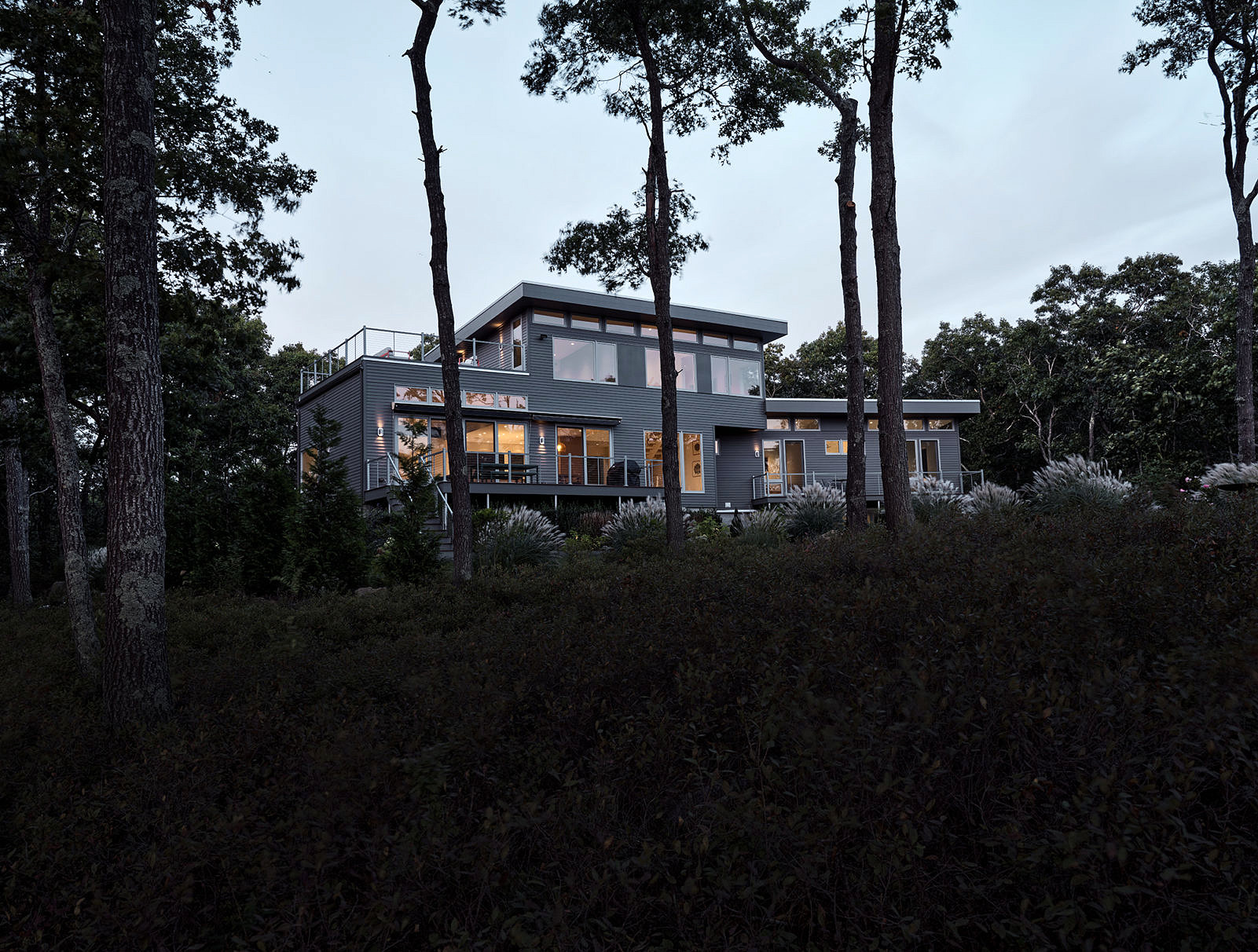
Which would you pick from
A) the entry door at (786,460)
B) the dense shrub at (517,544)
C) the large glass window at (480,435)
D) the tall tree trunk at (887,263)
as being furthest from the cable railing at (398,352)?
the tall tree trunk at (887,263)

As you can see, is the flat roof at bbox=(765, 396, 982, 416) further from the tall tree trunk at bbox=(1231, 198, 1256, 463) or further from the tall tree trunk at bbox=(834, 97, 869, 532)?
the tall tree trunk at bbox=(834, 97, 869, 532)

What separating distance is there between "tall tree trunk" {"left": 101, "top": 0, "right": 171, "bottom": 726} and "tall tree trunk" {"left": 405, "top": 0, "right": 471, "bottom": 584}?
5027mm

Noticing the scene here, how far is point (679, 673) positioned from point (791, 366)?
135 feet

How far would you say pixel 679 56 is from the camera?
44.2 feet

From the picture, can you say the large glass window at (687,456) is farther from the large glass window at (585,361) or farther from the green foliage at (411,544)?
the green foliage at (411,544)

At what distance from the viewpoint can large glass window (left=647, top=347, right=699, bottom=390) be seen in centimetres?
2430

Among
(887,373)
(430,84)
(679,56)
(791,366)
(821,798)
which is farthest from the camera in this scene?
(791,366)

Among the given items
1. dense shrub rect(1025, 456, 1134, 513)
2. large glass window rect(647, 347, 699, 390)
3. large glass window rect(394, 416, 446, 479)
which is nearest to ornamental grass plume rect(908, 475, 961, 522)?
dense shrub rect(1025, 456, 1134, 513)

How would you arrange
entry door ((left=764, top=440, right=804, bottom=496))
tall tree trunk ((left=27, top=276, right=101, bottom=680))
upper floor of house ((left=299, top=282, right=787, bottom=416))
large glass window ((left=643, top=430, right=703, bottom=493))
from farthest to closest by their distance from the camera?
entry door ((left=764, top=440, right=804, bottom=496)) < large glass window ((left=643, top=430, right=703, bottom=493)) < upper floor of house ((left=299, top=282, right=787, bottom=416)) < tall tree trunk ((left=27, top=276, right=101, bottom=680))

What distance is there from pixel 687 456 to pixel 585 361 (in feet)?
15.0

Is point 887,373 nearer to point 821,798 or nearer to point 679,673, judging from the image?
point 679,673

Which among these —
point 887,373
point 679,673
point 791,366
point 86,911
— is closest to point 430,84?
point 887,373

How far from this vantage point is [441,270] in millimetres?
10352

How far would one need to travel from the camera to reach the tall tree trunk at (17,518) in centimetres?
1562
